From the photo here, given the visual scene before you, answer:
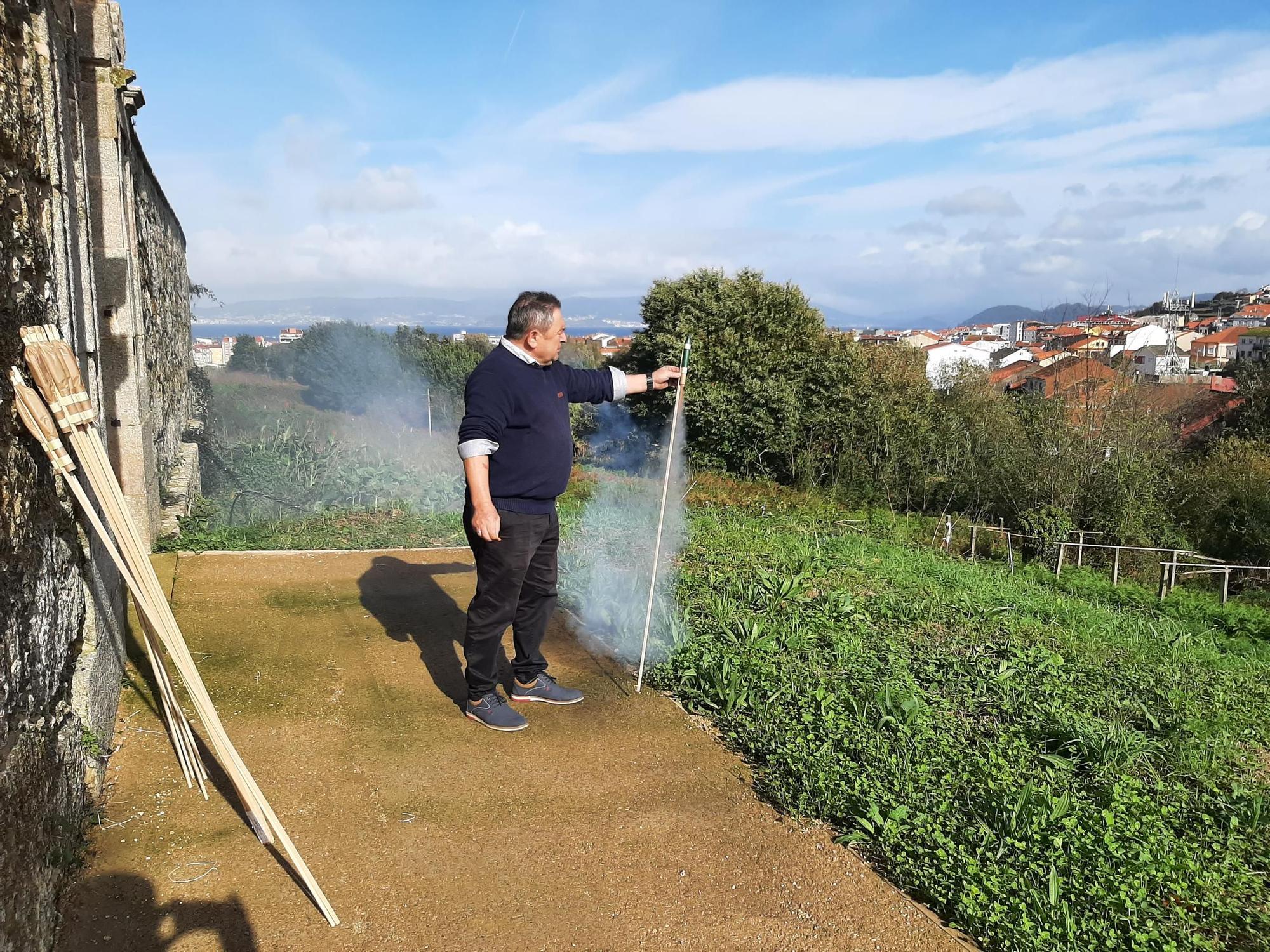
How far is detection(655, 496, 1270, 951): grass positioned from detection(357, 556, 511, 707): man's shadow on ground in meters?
1.03

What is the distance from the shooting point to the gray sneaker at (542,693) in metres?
3.71

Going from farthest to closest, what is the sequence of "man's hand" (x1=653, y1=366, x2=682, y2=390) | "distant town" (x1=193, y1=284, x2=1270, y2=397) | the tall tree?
the tall tree
"distant town" (x1=193, y1=284, x2=1270, y2=397)
"man's hand" (x1=653, y1=366, x2=682, y2=390)

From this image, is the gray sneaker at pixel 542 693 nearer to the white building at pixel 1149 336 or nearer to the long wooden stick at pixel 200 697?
the long wooden stick at pixel 200 697

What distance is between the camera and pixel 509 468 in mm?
3357

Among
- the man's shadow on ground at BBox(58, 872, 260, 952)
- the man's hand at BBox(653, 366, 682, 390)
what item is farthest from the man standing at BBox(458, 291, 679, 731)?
the man's shadow on ground at BBox(58, 872, 260, 952)

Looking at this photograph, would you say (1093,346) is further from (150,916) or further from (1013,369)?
(1013,369)

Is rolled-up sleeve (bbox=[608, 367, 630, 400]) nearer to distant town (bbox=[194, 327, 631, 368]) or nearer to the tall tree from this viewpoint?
distant town (bbox=[194, 327, 631, 368])

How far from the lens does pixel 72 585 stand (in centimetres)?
262

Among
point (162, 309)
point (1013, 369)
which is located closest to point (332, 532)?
point (162, 309)

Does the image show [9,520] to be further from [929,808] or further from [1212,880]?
[1212,880]

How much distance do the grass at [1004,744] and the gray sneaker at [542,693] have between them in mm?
486

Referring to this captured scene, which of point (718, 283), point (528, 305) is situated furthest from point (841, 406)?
point (528, 305)

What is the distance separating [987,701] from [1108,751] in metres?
0.60

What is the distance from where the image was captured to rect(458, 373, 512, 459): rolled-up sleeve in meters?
3.24
